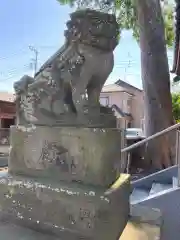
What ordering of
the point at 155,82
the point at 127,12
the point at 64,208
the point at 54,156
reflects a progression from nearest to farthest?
the point at 64,208 < the point at 54,156 < the point at 155,82 < the point at 127,12

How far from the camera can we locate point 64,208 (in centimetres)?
170

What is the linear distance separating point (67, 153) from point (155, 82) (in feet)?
20.6

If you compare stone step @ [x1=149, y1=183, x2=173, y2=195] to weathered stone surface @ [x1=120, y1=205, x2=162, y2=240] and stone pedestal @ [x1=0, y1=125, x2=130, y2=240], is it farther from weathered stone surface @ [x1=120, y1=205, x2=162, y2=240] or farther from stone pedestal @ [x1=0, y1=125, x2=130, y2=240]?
stone pedestal @ [x1=0, y1=125, x2=130, y2=240]

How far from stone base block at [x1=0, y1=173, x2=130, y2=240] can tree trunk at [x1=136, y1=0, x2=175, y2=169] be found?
571 cm

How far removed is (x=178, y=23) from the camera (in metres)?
3.79

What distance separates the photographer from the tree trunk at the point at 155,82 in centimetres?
737

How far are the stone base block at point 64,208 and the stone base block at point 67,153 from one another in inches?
2.9

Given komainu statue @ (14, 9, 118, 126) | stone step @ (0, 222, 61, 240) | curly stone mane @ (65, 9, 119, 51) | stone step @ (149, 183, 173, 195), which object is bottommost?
stone step @ (149, 183, 173, 195)

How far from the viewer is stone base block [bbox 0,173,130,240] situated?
1.62 m

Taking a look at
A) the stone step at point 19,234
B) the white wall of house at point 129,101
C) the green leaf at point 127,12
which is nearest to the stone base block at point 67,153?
the stone step at point 19,234

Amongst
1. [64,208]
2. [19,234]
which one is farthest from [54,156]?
[19,234]

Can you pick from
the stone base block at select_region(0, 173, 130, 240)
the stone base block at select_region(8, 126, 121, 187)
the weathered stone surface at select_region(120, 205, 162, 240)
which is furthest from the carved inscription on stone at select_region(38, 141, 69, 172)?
the weathered stone surface at select_region(120, 205, 162, 240)

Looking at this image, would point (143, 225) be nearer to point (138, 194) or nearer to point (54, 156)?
point (54, 156)

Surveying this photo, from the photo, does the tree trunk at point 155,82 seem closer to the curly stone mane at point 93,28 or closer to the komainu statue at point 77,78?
the komainu statue at point 77,78
